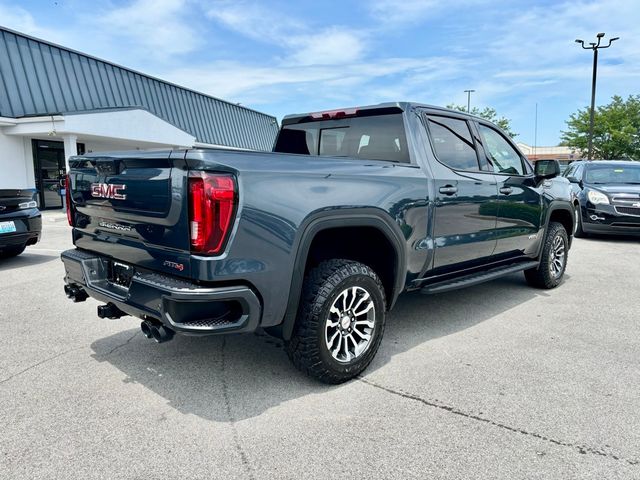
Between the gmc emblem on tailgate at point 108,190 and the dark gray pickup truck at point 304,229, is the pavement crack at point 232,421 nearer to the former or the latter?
the dark gray pickup truck at point 304,229

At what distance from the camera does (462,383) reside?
3207mm

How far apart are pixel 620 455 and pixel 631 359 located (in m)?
1.53

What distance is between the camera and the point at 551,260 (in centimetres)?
561

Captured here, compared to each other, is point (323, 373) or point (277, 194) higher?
point (277, 194)

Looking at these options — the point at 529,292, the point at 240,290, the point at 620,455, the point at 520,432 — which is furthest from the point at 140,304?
the point at 529,292

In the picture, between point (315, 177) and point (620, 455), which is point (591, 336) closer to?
point (620, 455)

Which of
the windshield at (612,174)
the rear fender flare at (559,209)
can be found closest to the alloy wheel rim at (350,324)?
the rear fender flare at (559,209)

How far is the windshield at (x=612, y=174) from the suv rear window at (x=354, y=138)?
8037 mm

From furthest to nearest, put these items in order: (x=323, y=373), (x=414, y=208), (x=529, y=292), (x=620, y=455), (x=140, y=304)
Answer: (x=529, y=292) → (x=414, y=208) → (x=323, y=373) → (x=140, y=304) → (x=620, y=455)

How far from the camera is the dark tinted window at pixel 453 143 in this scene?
4.05 m

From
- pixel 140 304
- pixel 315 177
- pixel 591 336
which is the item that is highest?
pixel 315 177

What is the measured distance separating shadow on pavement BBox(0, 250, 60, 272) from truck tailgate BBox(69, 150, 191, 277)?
4.31 meters

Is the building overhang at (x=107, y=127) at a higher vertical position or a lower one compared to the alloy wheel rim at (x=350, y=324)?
higher

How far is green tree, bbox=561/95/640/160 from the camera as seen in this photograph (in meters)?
31.3
